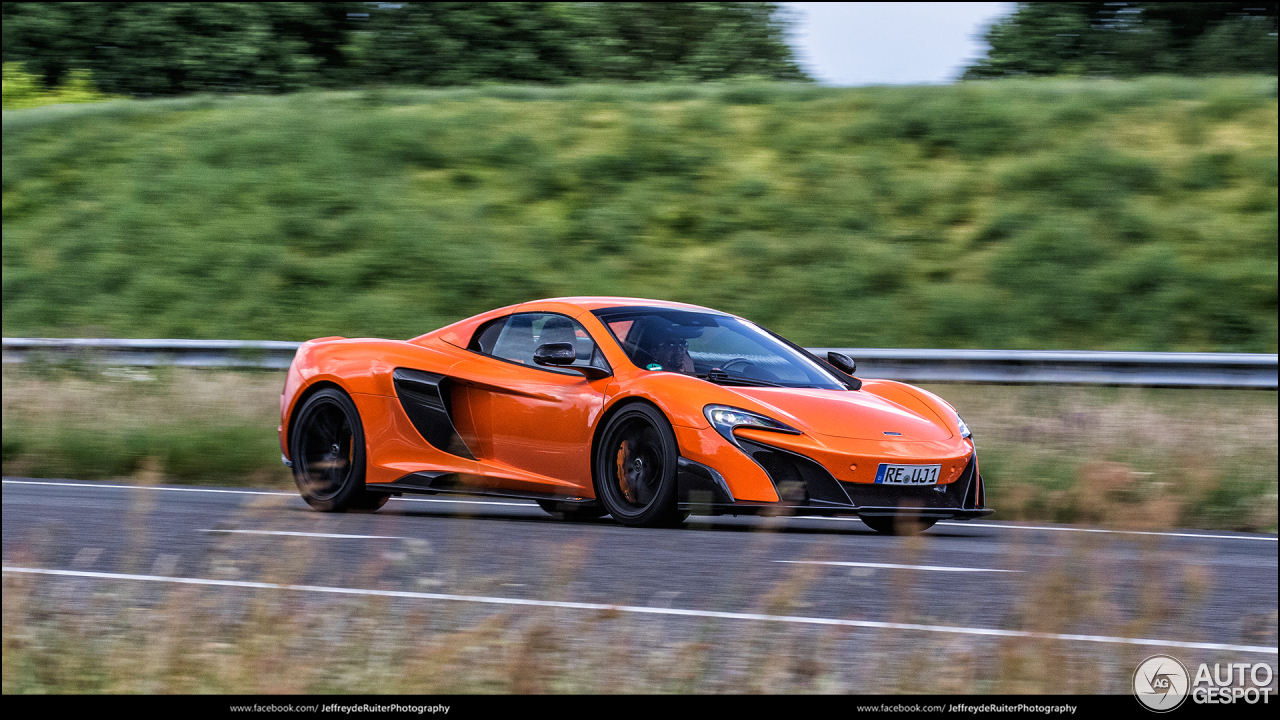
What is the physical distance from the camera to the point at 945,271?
18797 millimetres

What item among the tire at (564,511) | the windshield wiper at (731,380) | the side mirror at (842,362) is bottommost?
the tire at (564,511)

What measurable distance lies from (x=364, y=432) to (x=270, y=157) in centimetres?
1699

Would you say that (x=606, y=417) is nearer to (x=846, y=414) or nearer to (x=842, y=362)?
(x=846, y=414)

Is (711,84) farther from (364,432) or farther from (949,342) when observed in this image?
(364,432)

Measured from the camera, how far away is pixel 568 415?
7.90m

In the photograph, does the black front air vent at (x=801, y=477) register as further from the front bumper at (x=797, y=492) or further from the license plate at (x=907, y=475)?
the license plate at (x=907, y=475)

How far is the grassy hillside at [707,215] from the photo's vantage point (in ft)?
59.4

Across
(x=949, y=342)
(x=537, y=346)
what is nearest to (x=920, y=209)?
(x=949, y=342)

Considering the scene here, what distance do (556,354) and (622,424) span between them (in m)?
0.51

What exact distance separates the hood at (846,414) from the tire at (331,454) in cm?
260

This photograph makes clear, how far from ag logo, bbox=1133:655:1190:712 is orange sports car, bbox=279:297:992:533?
287 cm

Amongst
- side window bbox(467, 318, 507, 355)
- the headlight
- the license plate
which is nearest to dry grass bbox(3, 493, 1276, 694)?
the license plate

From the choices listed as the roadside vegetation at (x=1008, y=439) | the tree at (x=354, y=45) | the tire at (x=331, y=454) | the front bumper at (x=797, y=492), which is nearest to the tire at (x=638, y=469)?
the front bumper at (x=797, y=492)

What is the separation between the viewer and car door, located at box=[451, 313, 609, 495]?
7.88 metres
